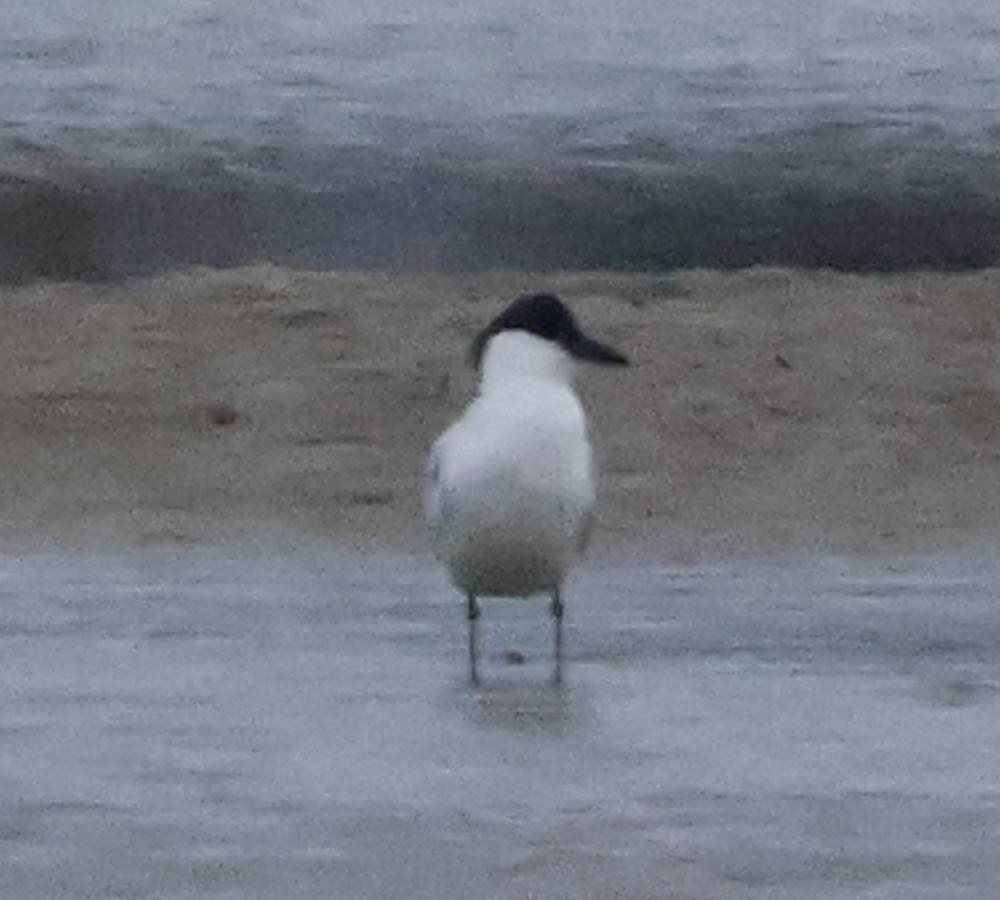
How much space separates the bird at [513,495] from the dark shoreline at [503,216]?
8527 millimetres

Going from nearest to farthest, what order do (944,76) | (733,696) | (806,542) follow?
(733,696), (806,542), (944,76)

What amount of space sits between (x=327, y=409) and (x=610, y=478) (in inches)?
55.3

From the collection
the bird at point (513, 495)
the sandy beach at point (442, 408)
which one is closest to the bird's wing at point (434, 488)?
the bird at point (513, 495)

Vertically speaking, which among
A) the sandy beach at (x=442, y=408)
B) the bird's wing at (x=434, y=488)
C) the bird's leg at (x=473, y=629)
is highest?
the bird's wing at (x=434, y=488)

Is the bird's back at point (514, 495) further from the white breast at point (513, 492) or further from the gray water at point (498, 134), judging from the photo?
the gray water at point (498, 134)

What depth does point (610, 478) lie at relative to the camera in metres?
14.2

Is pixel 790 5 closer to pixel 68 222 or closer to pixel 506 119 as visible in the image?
pixel 506 119

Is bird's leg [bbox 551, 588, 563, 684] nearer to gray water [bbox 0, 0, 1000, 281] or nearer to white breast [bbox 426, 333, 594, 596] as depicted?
white breast [bbox 426, 333, 594, 596]

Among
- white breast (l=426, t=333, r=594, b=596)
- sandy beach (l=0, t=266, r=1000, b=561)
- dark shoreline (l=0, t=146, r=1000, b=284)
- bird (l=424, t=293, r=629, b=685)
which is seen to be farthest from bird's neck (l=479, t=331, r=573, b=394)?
dark shoreline (l=0, t=146, r=1000, b=284)

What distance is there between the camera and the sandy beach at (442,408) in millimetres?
13469

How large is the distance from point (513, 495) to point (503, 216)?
1067 centimetres

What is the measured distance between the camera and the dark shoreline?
20000 millimetres

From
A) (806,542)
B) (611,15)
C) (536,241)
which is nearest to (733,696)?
(806,542)

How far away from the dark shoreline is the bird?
853 centimetres
